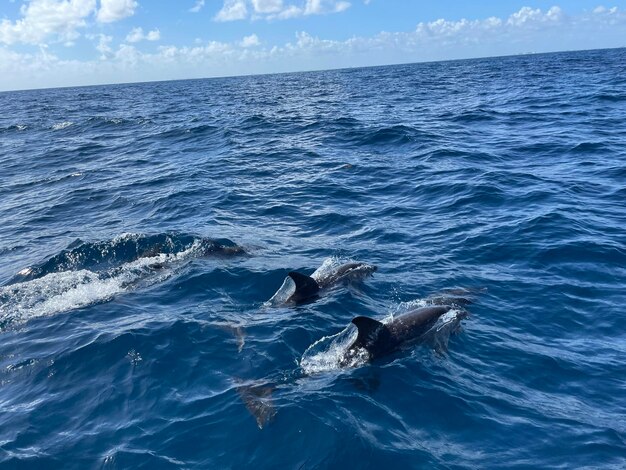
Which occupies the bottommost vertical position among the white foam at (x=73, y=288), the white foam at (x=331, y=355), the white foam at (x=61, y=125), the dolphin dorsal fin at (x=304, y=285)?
the white foam at (x=331, y=355)

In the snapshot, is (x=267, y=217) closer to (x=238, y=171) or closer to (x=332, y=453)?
(x=238, y=171)

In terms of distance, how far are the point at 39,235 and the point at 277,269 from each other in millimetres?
10225

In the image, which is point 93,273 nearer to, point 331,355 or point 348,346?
point 331,355

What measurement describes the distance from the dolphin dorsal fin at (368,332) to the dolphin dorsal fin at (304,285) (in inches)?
109

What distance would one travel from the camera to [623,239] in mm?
14891

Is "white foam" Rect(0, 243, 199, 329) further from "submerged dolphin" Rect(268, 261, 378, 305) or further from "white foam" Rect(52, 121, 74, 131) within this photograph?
"white foam" Rect(52, 121, 74, 131)

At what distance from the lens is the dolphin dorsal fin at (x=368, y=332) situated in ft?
32.4

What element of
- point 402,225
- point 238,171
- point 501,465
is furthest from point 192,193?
point 501,465

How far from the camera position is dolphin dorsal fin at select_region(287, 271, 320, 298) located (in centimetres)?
1249

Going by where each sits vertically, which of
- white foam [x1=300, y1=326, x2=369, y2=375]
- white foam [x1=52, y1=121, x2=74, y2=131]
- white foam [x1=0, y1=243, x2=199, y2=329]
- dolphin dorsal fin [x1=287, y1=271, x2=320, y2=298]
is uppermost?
white foam [x1=52, y1=121, x2=74, y2=131]

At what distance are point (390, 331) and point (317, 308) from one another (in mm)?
2314

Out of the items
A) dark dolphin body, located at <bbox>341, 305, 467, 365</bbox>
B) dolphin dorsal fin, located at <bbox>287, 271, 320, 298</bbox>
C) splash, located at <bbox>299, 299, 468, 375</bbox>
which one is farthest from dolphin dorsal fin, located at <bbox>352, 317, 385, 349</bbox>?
dolphin dorsal fin, located at <bbox>287, 271, 320, 298</bbox>

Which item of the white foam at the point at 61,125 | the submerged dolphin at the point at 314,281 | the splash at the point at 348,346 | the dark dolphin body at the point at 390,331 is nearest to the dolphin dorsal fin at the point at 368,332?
the dark dolphin body at the point at 390,331

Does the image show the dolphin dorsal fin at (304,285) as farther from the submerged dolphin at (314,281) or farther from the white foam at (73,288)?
the white foam at (73,288)
